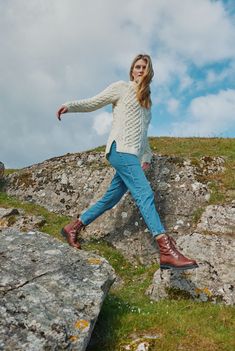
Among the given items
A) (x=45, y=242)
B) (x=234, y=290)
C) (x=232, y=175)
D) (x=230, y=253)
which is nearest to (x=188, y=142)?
(x=232, y=175)

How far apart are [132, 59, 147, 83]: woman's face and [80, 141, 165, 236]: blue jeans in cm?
167

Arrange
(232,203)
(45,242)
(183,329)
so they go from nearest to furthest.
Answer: (183,329), (45,242), (232,203)

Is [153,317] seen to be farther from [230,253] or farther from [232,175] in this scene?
[232,175]

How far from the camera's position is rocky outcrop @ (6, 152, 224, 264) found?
1272 centimetres

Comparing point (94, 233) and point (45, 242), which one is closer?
point (45, 242)

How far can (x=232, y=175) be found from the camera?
14.3m

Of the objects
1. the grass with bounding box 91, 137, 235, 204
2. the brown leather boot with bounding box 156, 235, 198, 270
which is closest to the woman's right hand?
the brown leather boot with bounding box 156, 235, 198, 270

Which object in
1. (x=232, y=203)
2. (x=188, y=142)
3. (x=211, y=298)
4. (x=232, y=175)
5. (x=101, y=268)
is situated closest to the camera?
(x=101, y=268)

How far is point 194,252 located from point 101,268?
10.5 feet

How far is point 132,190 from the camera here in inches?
370

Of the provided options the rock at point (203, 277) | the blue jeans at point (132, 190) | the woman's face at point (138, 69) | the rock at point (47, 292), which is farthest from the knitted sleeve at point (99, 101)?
the rock at point (203, 277)

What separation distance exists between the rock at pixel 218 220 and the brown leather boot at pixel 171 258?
3157 millimetres

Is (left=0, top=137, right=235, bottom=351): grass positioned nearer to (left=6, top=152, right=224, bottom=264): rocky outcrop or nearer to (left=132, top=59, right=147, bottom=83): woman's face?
(left=6, top=152, right=224, bottom=264): rocky outcrop

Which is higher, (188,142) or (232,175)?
(188,142)
